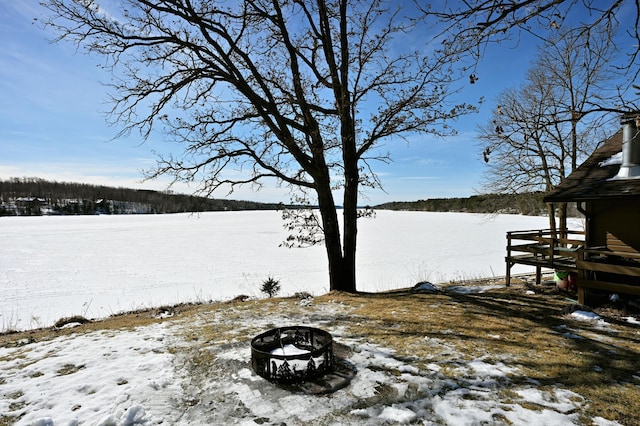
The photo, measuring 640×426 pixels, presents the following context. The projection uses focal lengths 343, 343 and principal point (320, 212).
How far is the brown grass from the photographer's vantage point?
362 cm

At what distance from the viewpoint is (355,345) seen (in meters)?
4.70

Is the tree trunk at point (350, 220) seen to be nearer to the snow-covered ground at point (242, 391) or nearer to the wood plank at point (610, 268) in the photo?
the snow-covered ground at point (242, 391)

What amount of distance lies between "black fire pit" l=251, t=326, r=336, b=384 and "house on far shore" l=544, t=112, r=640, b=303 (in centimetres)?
567

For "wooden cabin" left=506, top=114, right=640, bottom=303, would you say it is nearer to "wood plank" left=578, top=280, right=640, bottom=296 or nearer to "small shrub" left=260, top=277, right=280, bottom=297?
"wood plank" left=578, top=280, right=640, bottom=296

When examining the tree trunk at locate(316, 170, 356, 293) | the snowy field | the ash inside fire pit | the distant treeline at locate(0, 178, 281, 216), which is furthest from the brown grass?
the distant treeline at locate(0, 178, 281, 216)

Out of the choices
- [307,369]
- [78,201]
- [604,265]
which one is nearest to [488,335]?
[307,369]

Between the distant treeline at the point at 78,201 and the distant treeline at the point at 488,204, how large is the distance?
132ft

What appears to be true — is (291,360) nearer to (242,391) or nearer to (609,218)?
(242,391)

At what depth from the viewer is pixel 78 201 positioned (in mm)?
87000

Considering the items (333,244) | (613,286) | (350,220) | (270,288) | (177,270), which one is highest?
(350,220)

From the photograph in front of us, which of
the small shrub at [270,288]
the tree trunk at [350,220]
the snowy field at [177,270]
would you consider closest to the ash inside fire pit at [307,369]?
the tree trunk at [350,220]

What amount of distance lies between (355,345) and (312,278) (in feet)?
32.4

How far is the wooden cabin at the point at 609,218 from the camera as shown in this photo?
6488 millimetres

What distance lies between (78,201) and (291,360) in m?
103
